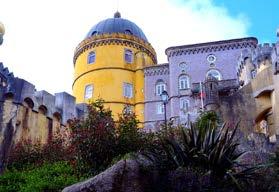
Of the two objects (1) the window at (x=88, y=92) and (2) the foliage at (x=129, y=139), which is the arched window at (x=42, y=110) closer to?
(2) the foliage at (x=129, y=139)

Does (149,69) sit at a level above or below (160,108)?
above

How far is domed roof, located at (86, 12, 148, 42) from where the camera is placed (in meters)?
46.6

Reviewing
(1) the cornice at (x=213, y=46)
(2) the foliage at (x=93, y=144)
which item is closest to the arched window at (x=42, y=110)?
(2) the foliage at (x=93, y=144)

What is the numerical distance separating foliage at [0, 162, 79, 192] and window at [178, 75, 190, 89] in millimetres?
29796

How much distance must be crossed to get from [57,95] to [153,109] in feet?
77.4

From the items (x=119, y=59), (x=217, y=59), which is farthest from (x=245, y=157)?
(x=119, y=59)

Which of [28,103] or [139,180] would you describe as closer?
[139,180]

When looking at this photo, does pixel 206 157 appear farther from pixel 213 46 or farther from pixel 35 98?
pixel 213 46

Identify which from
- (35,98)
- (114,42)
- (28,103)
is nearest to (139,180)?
(28,103)

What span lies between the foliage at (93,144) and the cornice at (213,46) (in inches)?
1227

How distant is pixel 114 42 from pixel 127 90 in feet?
18.2

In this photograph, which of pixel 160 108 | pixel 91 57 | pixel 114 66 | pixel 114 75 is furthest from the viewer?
pixel 91 57

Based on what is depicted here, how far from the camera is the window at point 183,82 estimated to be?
42.1 metres

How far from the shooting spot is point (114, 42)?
4541cm
